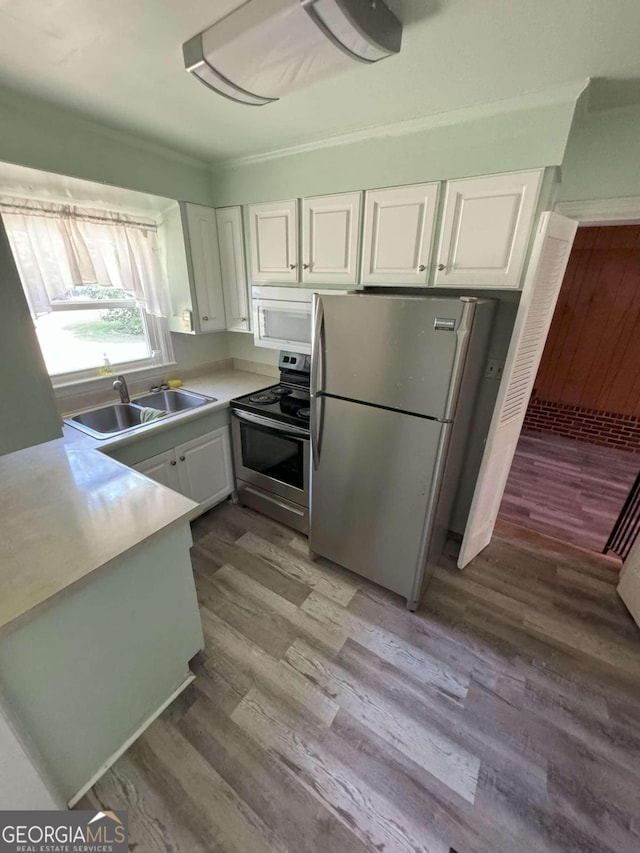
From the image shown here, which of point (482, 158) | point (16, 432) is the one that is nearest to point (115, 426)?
point (16, 432)

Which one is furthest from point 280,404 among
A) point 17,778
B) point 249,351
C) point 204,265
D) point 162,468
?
point 17,778

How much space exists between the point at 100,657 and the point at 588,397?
16.2 feet

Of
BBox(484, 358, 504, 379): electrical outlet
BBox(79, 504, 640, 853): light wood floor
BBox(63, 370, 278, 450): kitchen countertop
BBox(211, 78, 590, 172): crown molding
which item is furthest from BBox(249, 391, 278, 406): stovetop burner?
BBox(211, 78, 590, 172): crown molding

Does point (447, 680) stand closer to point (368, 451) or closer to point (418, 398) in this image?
point (368, 451)

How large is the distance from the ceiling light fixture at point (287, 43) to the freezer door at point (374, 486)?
4.07ft

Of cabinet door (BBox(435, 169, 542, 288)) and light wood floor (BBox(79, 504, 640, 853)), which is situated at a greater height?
cabinet door (BBox(435, 169, 542, 288))

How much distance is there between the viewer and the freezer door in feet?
5.27

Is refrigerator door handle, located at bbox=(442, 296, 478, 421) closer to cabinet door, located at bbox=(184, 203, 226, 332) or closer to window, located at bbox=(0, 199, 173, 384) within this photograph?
cabinet door, located at bbox=(184, 203, 226, 332)

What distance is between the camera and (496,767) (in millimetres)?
1268

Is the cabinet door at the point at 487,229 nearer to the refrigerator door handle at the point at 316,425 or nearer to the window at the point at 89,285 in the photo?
the refrigerator door handle at the point at 316,425

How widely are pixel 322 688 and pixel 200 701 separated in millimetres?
530

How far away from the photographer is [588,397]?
3.92m

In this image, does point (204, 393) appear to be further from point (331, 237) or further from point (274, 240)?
point (331, 237)

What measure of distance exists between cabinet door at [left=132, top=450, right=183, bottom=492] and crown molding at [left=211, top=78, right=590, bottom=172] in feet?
6.39
